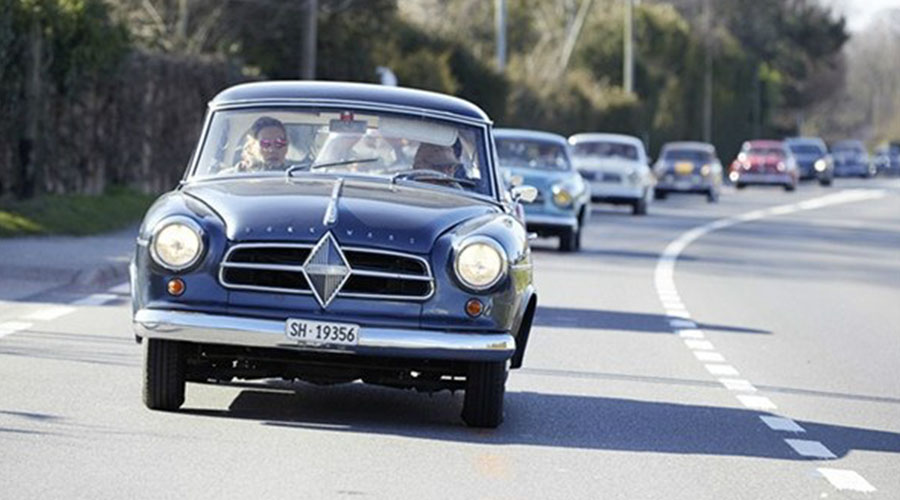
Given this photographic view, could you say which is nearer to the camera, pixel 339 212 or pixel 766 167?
pixel 339 212

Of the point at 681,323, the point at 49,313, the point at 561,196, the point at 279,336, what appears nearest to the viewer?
the point at 279,336

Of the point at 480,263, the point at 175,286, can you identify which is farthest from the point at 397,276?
the point at 175,286

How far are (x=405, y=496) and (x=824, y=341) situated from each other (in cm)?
963

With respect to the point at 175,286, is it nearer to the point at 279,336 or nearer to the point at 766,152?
the point at 279,336

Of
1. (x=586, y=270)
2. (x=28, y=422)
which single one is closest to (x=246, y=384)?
(x=28, y=422)

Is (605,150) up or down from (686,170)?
up

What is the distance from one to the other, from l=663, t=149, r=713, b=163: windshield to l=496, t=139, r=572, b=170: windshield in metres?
26.6

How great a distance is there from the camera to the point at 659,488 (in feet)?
30.6

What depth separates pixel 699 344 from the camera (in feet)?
55.7

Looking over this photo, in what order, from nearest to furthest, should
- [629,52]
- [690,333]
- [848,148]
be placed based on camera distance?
[690,333] < [629,52] < [848,148]

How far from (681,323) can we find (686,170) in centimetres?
3791

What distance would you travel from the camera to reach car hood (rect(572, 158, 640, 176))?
4347 cm

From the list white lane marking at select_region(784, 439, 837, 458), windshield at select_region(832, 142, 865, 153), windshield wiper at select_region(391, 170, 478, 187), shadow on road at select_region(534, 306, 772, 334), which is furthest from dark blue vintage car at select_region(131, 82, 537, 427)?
windshield at select_region(832, 142, 865, 153)

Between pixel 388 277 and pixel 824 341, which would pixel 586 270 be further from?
pixel 388 277
